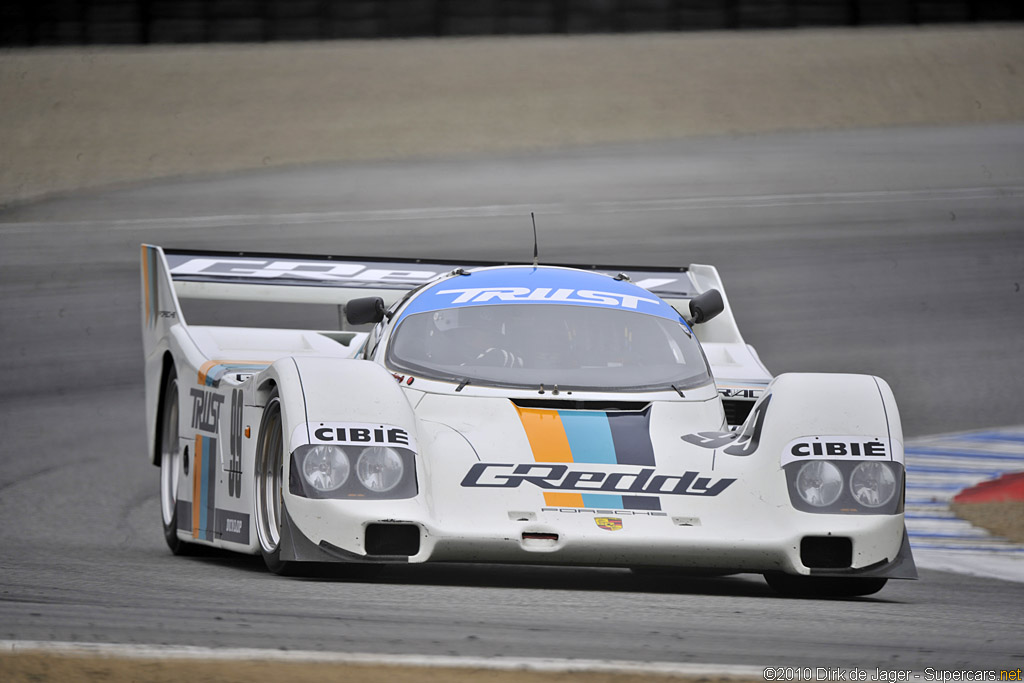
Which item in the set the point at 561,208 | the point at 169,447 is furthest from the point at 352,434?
the point at 561,208

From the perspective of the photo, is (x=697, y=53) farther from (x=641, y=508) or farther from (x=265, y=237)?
(x=641, y=508)

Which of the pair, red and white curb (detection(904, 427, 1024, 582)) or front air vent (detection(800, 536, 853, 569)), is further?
red and white curb (detection(904, 427, 1024, 582))

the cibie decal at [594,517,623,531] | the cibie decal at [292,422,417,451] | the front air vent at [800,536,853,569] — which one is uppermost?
the cibie decal at [292,422,417,451]

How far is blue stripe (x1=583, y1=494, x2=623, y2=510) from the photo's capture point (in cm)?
536

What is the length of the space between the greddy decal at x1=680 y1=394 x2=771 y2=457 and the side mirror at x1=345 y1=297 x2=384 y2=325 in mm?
1802

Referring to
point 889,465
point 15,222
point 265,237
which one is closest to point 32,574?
point 889,465

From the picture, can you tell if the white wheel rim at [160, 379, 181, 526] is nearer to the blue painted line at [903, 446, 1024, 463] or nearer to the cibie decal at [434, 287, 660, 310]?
the cibie decal at [434, 287, 660, 310]

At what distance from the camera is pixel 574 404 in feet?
19.2

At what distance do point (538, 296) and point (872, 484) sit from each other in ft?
5.91

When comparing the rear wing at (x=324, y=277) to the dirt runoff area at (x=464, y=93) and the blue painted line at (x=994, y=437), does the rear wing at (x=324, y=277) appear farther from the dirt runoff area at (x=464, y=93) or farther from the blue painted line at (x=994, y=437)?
the dirt runoff area at (x=464, y=93)

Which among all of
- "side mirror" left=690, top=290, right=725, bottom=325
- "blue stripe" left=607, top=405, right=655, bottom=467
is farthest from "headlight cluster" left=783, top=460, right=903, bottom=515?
"side mirror" left=690, top=290, right=725, bottom=325

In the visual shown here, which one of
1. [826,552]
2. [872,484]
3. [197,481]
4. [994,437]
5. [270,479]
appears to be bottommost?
[994,437]

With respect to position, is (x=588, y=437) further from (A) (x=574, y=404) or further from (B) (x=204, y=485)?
(B) (x=204, y=485)

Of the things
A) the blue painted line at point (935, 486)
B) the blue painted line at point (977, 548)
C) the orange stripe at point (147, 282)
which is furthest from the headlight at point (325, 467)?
the blue painted line at point (935, 486)
